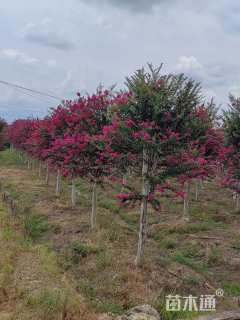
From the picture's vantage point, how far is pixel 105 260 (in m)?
9.52

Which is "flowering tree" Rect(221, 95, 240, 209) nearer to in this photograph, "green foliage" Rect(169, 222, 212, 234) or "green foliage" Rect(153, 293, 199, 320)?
"green foliage" Rect(169, 222, 212, 234)

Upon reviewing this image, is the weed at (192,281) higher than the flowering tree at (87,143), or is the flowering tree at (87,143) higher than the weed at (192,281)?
the flowering tree at (87,143)

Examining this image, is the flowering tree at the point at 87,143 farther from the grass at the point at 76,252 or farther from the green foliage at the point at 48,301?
the green foliage at the point at 48,301

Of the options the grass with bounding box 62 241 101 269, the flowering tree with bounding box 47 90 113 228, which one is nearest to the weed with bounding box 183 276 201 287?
the grass with bounding box 62 241 101 269

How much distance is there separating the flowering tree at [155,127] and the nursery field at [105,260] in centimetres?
116

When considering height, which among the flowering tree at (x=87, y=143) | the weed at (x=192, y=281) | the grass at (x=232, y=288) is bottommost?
the grass at (x=232, y=288)

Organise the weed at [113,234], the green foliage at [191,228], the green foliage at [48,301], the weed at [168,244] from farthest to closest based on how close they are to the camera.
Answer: the green foliage at [191,228], the weed at [168,244], the weed at [113,234], the green foliage at [48,301]

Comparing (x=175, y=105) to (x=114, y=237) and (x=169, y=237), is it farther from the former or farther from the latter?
(x=169, y=237)

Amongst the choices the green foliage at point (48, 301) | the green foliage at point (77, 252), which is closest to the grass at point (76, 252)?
the green foliage at point (77, 252)

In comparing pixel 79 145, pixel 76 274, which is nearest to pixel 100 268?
pixel 76 274

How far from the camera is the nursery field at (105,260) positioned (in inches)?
285

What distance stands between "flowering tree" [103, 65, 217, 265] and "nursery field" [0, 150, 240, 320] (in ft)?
3.81

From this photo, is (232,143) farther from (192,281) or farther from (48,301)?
(48,301)

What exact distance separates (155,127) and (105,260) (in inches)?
141
